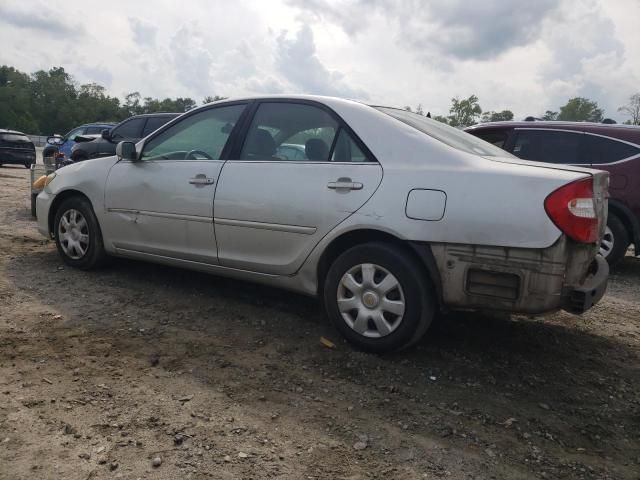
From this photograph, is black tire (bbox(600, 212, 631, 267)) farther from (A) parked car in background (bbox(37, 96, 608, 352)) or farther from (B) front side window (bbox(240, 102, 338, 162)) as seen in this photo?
(B) front side window (bbox(240, 102, 338, 162))

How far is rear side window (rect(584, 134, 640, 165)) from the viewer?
6203mm

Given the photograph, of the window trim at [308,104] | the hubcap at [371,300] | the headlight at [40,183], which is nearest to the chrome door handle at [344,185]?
the window trim at [308,104]

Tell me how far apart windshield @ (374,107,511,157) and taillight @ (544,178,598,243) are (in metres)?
0.64

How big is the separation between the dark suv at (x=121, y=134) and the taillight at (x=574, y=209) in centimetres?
792

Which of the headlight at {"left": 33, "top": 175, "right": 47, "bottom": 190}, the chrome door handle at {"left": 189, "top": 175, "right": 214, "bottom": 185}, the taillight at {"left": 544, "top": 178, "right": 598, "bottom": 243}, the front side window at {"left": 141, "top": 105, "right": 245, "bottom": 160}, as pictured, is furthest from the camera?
the headlight at {"left": 33, "top": 175, "right": 47, "bottom": 190}

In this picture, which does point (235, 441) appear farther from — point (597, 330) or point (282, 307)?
point (597, 330)

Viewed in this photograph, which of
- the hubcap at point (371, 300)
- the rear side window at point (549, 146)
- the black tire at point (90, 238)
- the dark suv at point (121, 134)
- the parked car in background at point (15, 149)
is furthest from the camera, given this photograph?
the parked car in background at point (15, 149)

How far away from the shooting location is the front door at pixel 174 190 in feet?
13.5

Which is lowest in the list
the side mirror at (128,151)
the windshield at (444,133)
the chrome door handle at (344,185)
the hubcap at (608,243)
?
the hubcap at (608,243)

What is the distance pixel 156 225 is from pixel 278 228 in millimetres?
1266

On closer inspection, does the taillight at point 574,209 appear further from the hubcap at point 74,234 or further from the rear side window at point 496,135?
the rear side window at point 496,135

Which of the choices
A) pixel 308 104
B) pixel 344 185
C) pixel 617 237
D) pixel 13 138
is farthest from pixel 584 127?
pixel 13 138

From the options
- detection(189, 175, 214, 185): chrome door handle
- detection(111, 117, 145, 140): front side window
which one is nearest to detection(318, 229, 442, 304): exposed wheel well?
detection(189, 175, 214, 185): chrome door handle

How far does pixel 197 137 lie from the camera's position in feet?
14.3
